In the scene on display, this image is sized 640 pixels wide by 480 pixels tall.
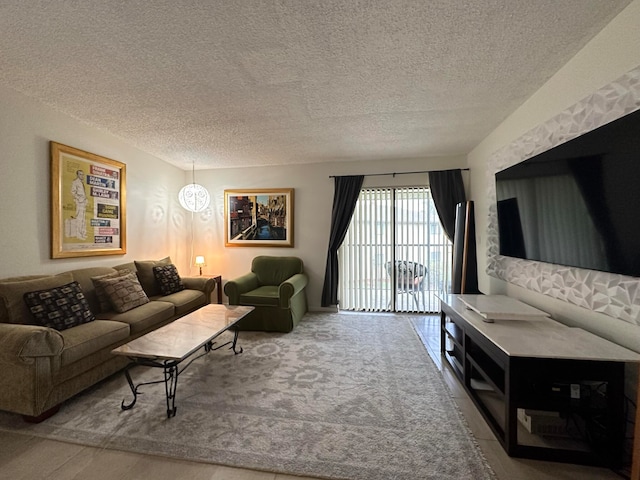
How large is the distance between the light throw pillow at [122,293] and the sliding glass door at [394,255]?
2.83 metres

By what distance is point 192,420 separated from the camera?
1.73 meters

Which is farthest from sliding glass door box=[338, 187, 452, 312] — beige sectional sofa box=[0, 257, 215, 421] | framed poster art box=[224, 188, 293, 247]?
beige sectional sofa box=[0, 257, 215, 421]

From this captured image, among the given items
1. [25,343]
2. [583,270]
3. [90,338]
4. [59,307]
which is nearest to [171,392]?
[90,338]

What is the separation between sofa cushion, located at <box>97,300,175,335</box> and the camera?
246 cm

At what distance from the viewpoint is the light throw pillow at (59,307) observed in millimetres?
2023

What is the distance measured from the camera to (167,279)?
3.44 meters

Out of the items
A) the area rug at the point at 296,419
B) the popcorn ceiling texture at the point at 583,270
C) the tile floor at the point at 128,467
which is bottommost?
the tile floor at the point at 128,467

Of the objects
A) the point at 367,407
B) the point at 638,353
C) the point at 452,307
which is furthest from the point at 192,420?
the point at 638,353

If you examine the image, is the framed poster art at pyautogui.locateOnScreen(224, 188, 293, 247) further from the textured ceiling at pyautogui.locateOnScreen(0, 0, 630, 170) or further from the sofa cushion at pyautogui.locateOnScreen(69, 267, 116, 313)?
the sofa cushion at pyautogui.locateOnScreen(69, 267, 116, 313)

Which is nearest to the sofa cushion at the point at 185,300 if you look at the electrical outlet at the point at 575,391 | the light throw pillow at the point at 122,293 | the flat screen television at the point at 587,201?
the light throw pillow at the point at 122,293

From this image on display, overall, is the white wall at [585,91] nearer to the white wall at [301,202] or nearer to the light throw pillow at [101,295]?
the white wall at [301,202]

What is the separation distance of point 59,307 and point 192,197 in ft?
7.05

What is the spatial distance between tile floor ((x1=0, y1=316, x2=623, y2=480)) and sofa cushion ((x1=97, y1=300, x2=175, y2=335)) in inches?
38.8

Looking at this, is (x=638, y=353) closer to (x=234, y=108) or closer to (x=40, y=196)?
(x=234, y=108)
